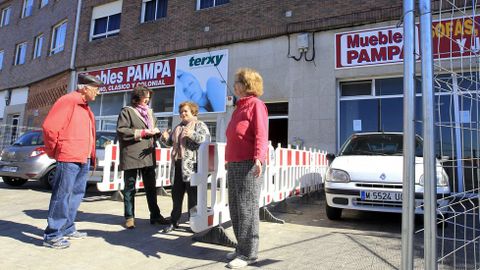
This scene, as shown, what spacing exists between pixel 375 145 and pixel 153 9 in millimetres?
12226

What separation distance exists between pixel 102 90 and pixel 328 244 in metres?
14.3

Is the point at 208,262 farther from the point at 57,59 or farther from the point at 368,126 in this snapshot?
the point at 57,59

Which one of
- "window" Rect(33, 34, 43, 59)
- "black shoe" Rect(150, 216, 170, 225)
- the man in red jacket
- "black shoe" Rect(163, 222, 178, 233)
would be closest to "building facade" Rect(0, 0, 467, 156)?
"window" Rect(33, 34, 43, 59)

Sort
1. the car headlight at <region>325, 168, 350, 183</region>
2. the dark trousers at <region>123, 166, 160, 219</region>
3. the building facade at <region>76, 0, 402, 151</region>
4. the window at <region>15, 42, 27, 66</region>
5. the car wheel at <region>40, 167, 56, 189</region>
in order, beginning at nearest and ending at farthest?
the dark trousers at <region>123, 166, 160, 219</region> < the car headlight at <region>325, 168, 350, 183</region> < the car wheel at <region>40, 167, 56, 189</region> < the building facade at <region>76, 0, 402, 151</region> < the window at <region>15, 42, 27, 66</region>

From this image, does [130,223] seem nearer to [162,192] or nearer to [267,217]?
[267,217]

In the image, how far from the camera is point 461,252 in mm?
3783

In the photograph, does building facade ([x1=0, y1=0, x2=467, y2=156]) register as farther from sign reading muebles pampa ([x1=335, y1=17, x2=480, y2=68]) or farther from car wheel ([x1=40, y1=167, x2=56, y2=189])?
car wheel ([x1=40, y1=167, x2=56, y2=189])

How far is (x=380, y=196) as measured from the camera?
16.3 feet

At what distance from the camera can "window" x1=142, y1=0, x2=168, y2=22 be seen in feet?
49.1

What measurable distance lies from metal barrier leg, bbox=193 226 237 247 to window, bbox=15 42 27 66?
2245 centimetres

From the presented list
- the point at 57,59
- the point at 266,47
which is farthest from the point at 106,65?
the point at 266,47

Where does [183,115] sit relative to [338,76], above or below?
below

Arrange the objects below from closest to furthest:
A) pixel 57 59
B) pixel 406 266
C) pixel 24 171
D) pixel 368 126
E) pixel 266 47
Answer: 1. pixel 406 266
2. pixel 24 171
3. pixel 368 126
4. pixel 266 47
5. pixel 57 59

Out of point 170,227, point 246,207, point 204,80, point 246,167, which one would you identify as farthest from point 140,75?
point 246,207
